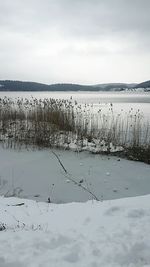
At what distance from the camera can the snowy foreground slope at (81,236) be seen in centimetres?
293

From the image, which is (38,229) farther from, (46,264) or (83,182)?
(83,182)

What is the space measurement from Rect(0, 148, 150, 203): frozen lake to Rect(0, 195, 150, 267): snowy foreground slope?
2.42 metres

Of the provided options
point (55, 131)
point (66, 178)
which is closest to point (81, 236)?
point (66, 178)

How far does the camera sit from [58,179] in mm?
7805

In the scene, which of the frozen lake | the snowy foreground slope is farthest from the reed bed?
the snowy foreground slope

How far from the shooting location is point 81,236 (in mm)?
3398

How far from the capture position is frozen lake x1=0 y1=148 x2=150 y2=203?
7008 mm

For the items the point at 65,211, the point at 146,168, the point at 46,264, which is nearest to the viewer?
the point at 46,264

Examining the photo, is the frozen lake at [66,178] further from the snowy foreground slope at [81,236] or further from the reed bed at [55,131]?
the snowy foreground slope at [81,236]

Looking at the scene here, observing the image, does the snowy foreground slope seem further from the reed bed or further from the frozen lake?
the reed bed

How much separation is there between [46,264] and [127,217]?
122 centimetres

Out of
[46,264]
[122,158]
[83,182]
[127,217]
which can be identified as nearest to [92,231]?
[127,217]

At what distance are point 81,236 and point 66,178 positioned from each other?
4.47 metres

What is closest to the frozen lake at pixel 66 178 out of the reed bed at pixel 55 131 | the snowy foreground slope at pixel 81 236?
the reed bed at pixel 55 131
